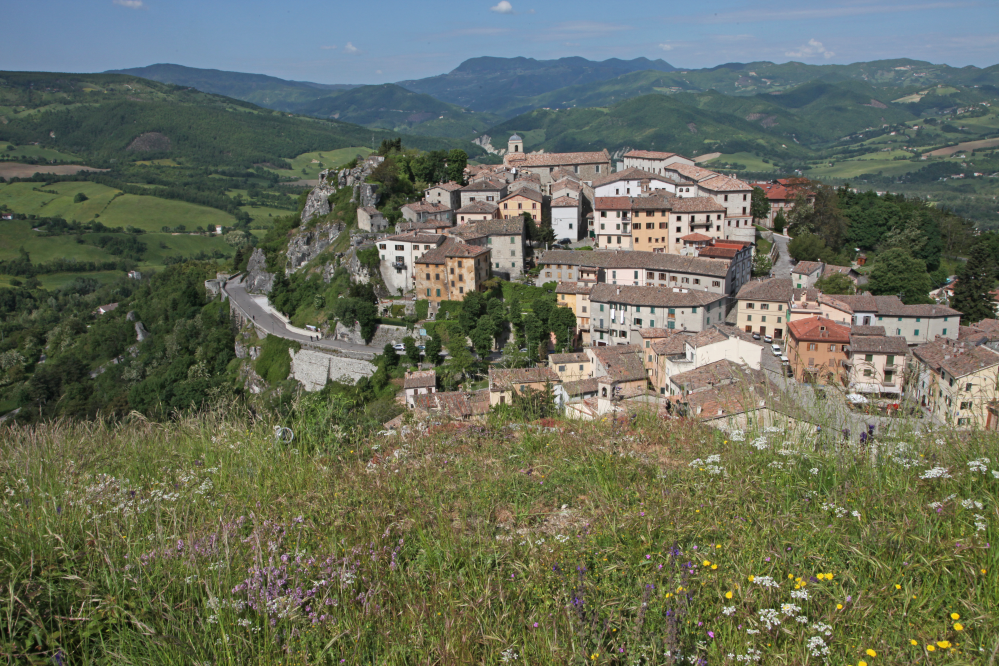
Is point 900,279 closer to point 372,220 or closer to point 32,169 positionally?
point 372,220

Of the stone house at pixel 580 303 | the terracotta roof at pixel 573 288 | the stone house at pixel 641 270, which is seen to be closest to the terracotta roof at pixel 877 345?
the stone house at pixel 641 270

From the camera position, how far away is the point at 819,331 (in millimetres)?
36125

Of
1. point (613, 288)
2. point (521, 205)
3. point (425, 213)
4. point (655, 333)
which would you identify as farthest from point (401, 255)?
point (655, 333)

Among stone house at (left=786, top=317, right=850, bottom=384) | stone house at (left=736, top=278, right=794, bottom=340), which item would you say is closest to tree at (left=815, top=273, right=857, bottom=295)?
stone house at (left=736, top=278, right=794, bottom=340)

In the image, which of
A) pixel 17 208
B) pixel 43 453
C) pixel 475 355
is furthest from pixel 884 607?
pixel 17 208

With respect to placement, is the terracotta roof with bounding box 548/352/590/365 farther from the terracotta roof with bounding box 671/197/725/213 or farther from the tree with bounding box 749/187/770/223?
the tree with bounding box 749/187/770/223

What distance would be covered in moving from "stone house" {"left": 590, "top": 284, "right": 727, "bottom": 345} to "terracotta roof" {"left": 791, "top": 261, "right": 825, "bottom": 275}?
335 inches

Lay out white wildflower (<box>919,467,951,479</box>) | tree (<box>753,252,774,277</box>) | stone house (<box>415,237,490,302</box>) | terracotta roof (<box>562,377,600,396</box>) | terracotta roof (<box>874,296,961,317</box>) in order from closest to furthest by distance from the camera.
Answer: white wildflower (<box>919,467,951,479</box>), terracotta roof (<box>562,377,600,396</box>), terracotta roof (<box>874,296,961,317</box>), tree (<box>753,252,774,277</box>), stone house (<box>415,237,490,302</box>)

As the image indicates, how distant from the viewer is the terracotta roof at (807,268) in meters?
48.5

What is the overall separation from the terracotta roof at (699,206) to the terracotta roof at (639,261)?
4.71 meters

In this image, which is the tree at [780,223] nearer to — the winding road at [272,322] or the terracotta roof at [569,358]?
the terracotta roof at [569,358]

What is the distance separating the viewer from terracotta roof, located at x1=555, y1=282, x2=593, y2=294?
158 ft

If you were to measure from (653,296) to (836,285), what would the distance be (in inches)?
570

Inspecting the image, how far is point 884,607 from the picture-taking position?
3316 millimetres
